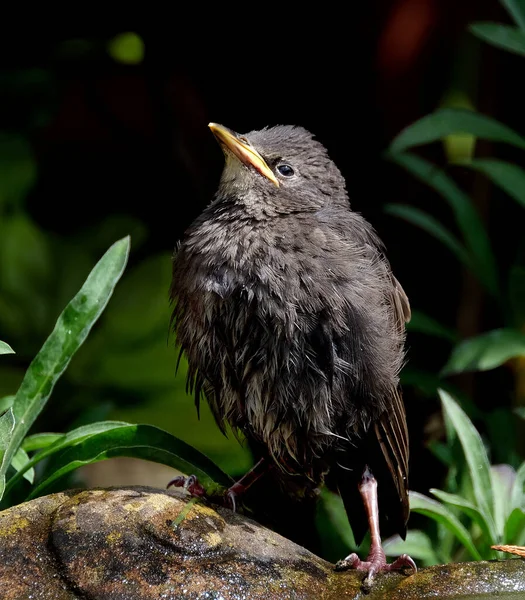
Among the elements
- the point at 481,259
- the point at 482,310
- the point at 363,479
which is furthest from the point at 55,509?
the point at 482,310

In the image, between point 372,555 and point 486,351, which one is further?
point 486,351

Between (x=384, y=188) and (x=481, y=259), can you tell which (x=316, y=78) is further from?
(x=481, y=259)

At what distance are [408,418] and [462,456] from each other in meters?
1.37

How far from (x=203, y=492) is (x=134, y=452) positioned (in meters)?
0.27

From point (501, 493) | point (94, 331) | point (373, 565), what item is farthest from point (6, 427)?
point (94, 331)

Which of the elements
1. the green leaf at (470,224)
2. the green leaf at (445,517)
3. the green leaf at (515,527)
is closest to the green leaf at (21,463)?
the green leaf at (445,517)

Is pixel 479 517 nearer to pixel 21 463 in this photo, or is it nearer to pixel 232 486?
pixel 232 486

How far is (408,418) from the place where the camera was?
216 inches

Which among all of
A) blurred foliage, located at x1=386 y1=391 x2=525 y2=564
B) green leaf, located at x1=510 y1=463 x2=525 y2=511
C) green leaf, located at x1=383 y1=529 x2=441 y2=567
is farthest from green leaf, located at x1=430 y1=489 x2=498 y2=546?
green leaf, located at x1=383 y1=529 x2=441 y2=567

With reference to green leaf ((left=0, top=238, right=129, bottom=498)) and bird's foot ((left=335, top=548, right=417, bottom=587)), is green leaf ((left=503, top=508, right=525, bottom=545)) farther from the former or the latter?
green leaf ((left=0, top=238, right=129, bottom=498))

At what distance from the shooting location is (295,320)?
3180 millimetres

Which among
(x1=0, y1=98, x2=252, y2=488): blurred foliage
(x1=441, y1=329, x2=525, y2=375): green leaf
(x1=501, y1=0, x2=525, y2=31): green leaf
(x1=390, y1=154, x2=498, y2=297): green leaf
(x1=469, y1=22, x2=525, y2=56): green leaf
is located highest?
(x1=501, y1=0, x2=525, y2=31): green leaf

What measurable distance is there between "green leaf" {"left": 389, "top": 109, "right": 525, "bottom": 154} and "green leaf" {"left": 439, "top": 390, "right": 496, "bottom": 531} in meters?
1.29

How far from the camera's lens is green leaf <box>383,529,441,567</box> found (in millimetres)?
3924
